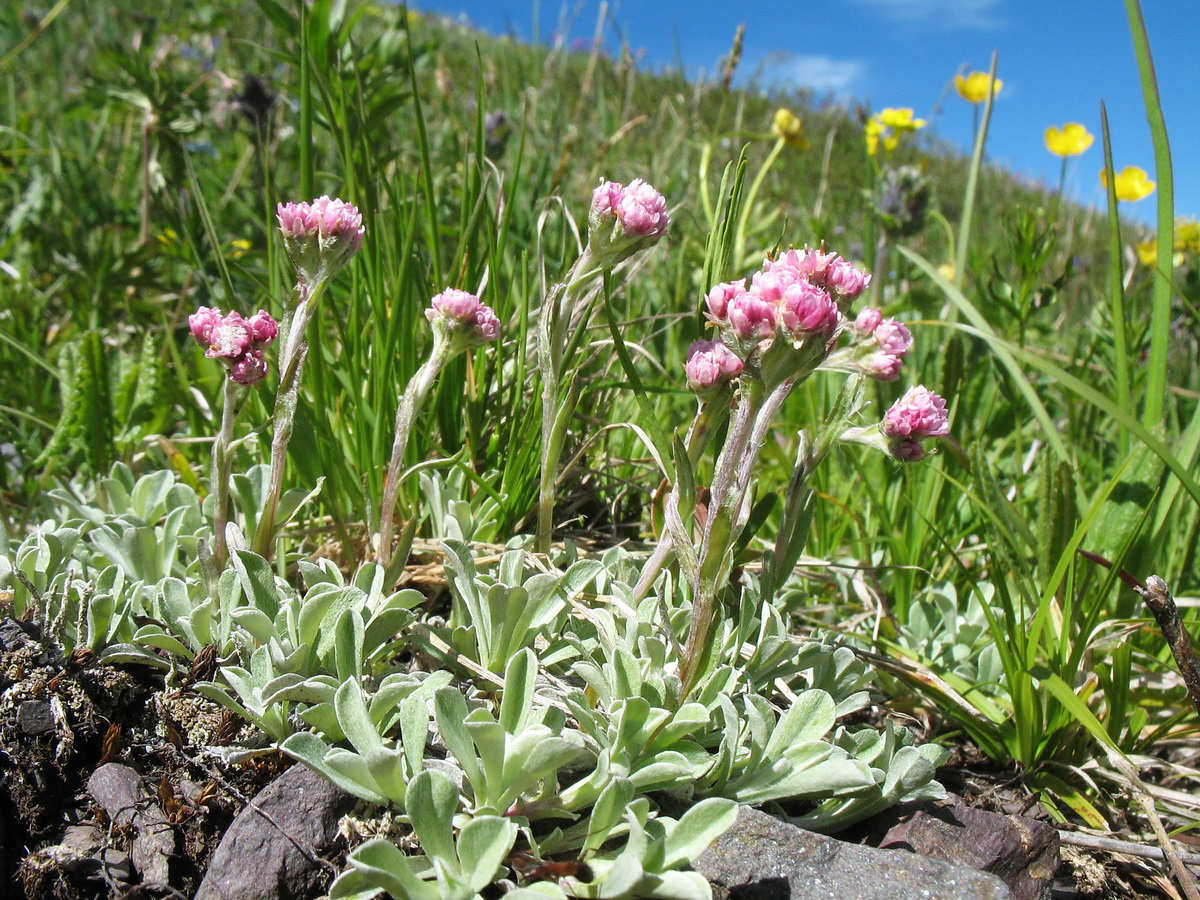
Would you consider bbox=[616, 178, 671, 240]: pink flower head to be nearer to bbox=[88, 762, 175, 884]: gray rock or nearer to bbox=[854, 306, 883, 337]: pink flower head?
bbox=[854, 306, 883, 337]: pink flower head

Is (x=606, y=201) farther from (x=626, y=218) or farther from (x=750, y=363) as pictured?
(x=750, y=363)

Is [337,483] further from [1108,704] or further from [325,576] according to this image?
[1108,704]

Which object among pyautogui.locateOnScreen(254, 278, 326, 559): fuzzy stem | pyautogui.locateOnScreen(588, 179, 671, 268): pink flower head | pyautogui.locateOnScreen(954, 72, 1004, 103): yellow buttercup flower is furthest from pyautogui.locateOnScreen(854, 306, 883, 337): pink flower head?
pyautogui.locateOnScreen(954, 72, 1004, 103): yellow buttercup flower

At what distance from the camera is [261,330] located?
1.41 meters

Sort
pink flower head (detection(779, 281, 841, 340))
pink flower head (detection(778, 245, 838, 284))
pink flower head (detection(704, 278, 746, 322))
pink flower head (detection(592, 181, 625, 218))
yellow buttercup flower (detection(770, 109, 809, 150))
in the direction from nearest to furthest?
pink flower head (detection(779, 281, 841, 340)) → pink flower head (detection(704, 278, 746, 322)) → pink flower head (detection(778, 245, 838, 284)) → pink flower head (detection(592, 181, 625, 218)) → yellow buttercup flower (detection(770, 109, 809, 150))

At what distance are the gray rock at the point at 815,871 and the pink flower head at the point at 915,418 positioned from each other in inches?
25.5

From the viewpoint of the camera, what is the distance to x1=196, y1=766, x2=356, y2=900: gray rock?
113cm

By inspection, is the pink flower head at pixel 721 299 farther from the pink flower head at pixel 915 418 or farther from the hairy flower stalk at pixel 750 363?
the pink flower head at pixel 915 418

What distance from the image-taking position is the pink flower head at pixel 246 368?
1386 millimetres

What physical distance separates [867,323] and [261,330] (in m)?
1.02

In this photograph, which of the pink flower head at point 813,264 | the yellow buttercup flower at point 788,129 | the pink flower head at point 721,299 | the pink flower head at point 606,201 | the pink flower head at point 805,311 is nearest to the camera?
the pink flower head at point 805,311

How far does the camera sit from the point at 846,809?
137 cm

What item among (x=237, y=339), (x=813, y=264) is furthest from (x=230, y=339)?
(x=813, y=264)

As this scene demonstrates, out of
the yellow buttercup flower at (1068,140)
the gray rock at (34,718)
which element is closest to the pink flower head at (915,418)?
the gray rock at (34,718)
